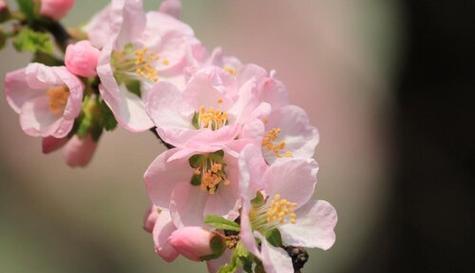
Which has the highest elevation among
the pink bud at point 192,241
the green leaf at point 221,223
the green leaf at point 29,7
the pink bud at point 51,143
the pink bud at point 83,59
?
the green leaf at point 29,7

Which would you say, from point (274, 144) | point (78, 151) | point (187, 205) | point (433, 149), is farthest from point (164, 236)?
point (433, 149)

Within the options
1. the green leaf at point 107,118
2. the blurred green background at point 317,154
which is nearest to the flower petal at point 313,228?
the green leaf at point 107,118

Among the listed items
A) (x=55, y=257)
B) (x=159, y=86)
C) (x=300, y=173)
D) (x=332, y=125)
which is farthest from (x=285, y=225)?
(x=332, y=125)

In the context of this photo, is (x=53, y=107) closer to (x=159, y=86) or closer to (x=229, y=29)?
(x=159, y=86)

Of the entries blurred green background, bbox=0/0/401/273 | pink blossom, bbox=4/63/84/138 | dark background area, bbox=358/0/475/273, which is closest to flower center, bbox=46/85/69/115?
pink blossom, bbox=4/63/84/138

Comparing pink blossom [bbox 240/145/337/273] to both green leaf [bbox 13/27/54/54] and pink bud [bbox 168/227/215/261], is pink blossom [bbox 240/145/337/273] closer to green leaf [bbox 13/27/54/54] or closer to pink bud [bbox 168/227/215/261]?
pink bud [bbox 168/227/215/261]

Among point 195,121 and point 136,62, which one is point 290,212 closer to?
point 195,121

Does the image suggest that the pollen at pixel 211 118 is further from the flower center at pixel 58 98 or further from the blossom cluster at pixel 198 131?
the flower center at pixel 58 98
